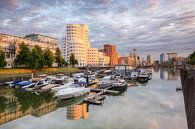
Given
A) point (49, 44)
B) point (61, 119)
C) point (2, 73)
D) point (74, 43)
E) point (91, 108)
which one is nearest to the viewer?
point (61, 119)

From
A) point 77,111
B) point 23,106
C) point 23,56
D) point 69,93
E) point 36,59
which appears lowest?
point 77,111

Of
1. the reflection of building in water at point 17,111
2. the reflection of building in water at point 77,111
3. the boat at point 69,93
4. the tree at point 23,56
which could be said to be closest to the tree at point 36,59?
the tree at point 23,56

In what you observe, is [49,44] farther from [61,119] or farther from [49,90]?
[61,119]

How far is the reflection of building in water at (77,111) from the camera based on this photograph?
1107 inches

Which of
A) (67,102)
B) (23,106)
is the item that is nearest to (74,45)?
(67,102)

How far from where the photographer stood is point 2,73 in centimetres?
7294

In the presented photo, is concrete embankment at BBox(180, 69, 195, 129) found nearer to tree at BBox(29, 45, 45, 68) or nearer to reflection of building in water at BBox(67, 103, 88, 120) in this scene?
reflection of building in water at BBox(67, 103, 88, 120)

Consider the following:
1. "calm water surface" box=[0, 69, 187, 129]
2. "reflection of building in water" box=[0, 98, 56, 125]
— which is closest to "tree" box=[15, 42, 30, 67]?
"reflection of building in water" box=[0, 98, 56, 125]

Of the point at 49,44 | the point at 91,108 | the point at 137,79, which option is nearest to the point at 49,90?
the point at 91,108

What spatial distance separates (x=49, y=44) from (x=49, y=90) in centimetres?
8763

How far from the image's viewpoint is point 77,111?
3092cm

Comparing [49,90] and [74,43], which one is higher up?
[74,43]

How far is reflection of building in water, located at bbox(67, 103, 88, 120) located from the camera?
2812 cm

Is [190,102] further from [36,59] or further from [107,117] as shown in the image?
[36,59]
